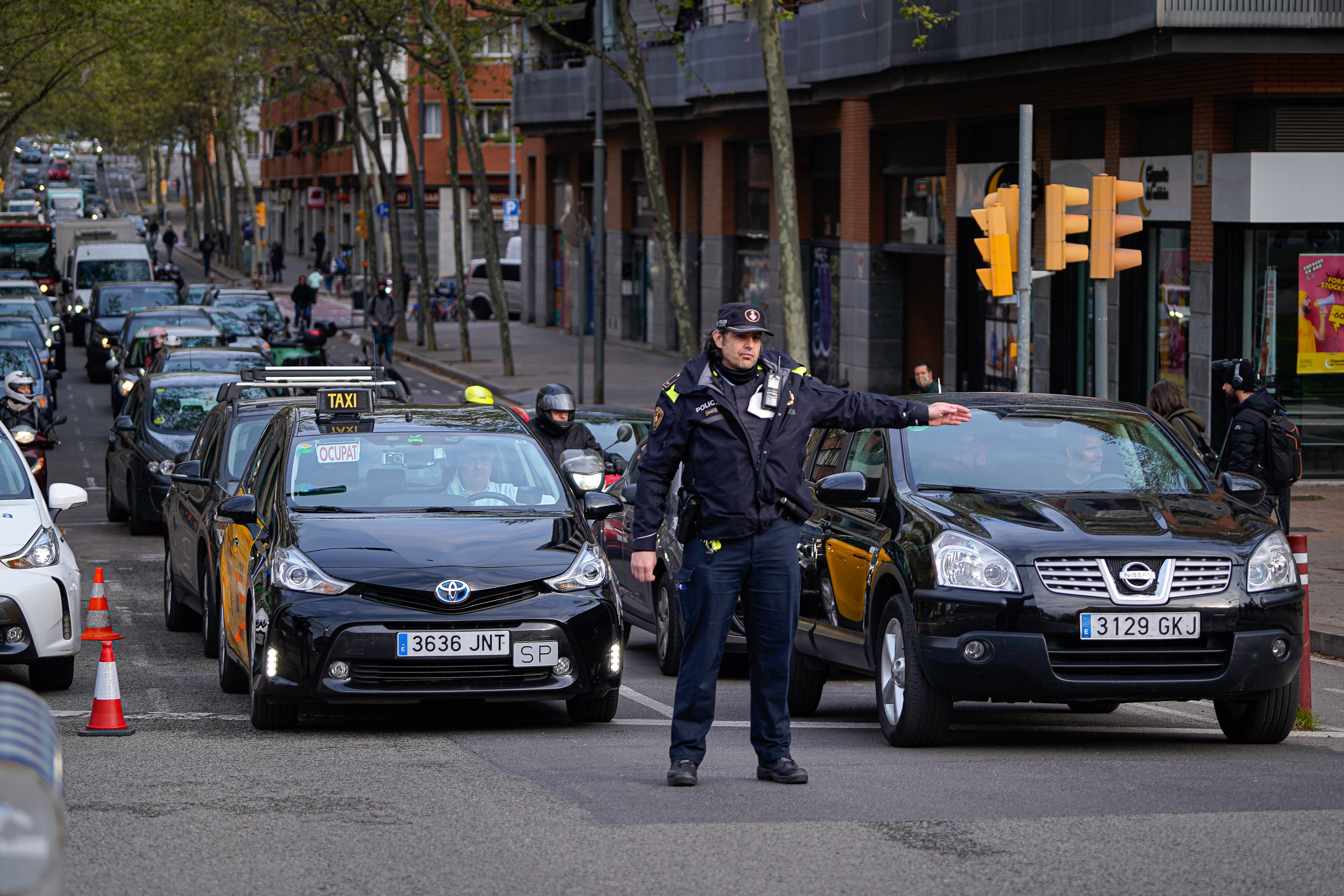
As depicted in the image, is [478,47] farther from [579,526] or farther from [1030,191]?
[579,526]

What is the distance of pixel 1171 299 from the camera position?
74.6 ft

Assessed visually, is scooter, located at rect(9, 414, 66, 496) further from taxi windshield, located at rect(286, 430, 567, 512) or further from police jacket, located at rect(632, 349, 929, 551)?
police jacket, located at rect(632, 349, 929, 551)

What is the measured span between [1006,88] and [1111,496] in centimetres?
1879

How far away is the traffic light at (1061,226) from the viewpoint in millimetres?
14945

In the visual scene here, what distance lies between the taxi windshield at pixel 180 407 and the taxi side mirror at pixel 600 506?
10816 millimetres

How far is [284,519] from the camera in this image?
9125mm

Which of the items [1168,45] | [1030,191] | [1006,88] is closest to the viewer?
[1030,191]

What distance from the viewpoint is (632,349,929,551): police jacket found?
7.05 metres

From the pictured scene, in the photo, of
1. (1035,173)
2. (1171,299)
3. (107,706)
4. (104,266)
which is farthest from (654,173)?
(104,266)

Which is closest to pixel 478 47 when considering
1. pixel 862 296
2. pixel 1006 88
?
pixel 862 296

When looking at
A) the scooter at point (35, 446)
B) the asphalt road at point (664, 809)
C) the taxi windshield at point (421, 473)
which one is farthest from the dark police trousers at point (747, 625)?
the scooter at point (35, 446)

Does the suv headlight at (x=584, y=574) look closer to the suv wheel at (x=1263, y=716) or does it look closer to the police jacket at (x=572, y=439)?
the suv wheel at (x=1263, y=716)

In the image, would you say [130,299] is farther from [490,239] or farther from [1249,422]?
[1249,422]

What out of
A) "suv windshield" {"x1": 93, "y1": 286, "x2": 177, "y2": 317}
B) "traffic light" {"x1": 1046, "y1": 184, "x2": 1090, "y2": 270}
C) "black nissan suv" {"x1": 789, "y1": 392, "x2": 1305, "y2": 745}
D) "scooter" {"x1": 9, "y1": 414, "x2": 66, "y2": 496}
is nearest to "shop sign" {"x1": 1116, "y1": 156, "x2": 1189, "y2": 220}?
"traffic light" {"x1": 1046, "y1": 184, "x2": 1090, "y2": 270}
